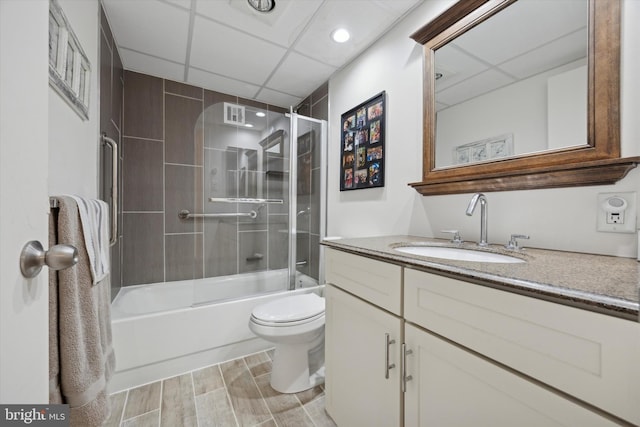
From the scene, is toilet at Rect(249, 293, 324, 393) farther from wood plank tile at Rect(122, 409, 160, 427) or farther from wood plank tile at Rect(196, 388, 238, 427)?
wood plank tile at Rect(122, 409, 160, 427)

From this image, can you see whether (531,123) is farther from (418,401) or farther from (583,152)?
(418,401)

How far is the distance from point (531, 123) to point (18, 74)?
1.45 metres

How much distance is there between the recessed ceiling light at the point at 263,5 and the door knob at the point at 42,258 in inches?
65.3

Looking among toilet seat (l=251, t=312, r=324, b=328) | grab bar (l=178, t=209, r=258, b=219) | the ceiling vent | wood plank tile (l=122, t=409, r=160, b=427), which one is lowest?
wood plank tile (l=122, t=409, r=160, b=427)

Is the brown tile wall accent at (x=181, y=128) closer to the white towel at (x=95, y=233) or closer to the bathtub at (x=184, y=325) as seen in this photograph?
the bathtub at (x=184, y=325)

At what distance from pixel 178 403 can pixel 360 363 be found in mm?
1077

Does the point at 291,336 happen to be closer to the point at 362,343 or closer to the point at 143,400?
the point at 362,343

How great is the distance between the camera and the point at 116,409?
1.31m

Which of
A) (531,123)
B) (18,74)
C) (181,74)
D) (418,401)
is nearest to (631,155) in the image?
(531,123)

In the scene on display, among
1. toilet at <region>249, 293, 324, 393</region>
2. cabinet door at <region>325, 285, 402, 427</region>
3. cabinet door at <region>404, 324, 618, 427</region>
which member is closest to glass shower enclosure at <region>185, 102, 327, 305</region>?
toilet at <region>249, 293, 324, 393</region>

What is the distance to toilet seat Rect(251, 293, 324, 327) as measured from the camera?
1.41 m

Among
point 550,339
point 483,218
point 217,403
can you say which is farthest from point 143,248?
point 550,339

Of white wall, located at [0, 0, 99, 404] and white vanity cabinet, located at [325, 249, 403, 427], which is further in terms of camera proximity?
A: white vanity cabinet, located at [325, 249, 403, 427]

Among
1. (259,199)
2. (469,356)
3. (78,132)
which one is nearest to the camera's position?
(469,356)
